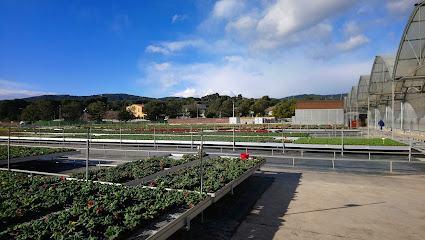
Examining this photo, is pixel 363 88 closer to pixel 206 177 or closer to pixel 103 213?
pixel 206 177

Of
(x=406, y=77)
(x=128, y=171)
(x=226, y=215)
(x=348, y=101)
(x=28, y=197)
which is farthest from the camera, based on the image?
(x=348, y=101)

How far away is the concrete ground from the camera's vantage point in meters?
5.09

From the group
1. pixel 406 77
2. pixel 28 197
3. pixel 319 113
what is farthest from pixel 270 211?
pixel 319 113

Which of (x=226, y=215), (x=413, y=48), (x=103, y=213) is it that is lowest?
(x=226, y=215)

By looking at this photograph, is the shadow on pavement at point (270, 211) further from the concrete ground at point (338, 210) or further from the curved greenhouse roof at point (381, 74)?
the curved greenhouse roof at point (381, 74)

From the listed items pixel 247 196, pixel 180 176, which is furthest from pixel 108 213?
pixel 247 196

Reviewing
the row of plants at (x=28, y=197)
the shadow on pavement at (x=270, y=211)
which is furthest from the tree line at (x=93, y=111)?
the row of plants at (x=28, y=197)

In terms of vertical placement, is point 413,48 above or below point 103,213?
above

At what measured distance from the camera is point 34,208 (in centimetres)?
479

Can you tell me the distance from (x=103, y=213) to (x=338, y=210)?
548cm

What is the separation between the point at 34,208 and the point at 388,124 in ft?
139

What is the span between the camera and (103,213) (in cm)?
452

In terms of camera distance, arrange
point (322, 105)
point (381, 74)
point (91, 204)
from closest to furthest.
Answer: point (91, 204), point (381, 74), point (322, 105)

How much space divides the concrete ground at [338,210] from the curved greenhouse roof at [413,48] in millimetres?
11633
